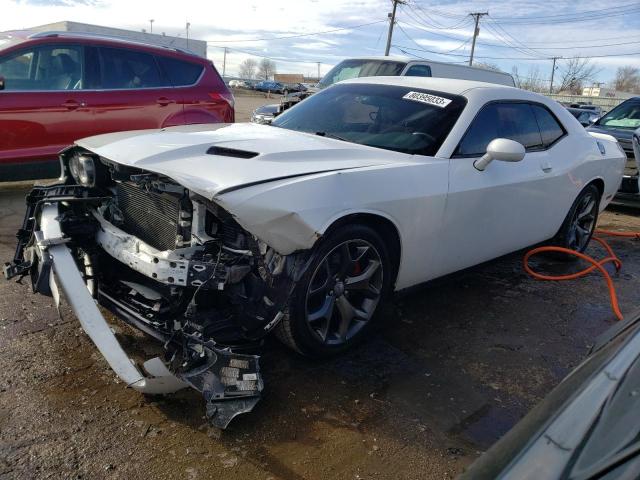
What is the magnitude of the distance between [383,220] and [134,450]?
1.72 meters

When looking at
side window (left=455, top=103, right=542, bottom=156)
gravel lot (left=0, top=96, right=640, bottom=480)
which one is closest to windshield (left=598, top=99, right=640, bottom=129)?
side window (left=455, top=103, right=542, bottom=156)

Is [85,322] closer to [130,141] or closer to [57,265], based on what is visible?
[57,265]

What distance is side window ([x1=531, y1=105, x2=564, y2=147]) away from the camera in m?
4.57

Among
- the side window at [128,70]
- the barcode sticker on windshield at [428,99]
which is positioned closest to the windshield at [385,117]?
the barcode sticker on windshield at [428,99]

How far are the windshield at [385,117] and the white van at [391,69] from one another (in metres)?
5.65

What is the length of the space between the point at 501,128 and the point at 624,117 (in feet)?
21.6

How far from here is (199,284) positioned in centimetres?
261

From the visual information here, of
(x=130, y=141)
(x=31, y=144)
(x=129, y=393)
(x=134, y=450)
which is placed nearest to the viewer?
(x=134, y=450)

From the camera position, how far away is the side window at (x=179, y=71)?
7043 mm

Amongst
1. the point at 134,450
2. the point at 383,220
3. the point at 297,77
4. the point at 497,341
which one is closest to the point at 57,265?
the point at 134,450

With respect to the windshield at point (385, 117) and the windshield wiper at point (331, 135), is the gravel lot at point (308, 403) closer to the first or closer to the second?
the windshield at point (385, 117)

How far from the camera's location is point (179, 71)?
7148mm

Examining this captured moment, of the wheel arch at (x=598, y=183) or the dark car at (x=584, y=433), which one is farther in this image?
the wheel arch at (x=598, y=183)

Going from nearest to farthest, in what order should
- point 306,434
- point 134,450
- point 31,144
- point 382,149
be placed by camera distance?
point 134,450 → point 306,434 → point 382,149 → point 31,144
